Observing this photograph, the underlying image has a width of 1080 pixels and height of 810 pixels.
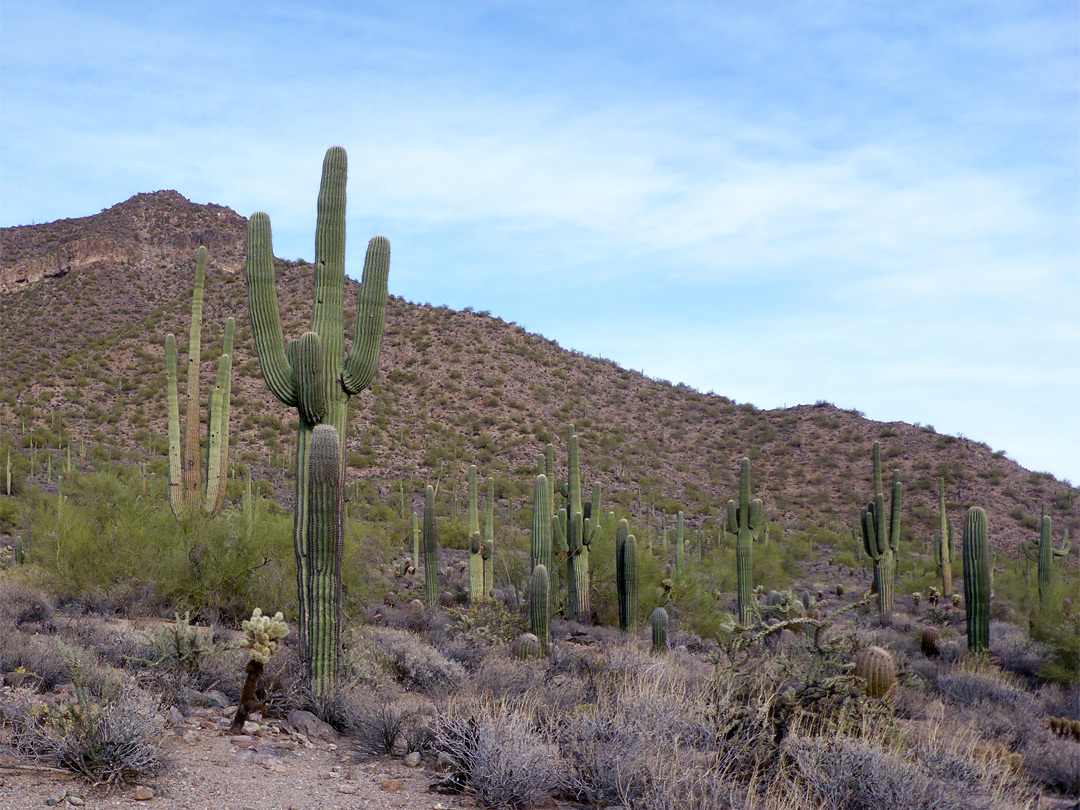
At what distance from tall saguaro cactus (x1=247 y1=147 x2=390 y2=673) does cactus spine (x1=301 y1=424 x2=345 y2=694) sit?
64 millimetres

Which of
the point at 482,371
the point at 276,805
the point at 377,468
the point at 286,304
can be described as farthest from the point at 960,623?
the point at 286,304

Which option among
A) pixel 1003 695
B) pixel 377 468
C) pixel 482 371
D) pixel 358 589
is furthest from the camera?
pixel 482 371

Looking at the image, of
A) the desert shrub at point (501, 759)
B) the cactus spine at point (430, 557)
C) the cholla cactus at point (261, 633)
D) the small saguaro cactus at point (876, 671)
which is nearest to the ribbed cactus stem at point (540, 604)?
the small saguaro cactus at point (876, 671)

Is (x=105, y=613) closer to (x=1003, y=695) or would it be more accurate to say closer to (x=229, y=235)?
(x=1003, y=695)

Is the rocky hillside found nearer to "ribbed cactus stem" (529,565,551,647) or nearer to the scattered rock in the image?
"ribbed cactus stem" (529,565,551,647)

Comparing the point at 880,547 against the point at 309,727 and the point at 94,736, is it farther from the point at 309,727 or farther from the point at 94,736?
the point at 94,736

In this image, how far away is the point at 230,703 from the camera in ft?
26.1

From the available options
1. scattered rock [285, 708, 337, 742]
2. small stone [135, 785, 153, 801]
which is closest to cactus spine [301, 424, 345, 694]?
scattered rock [285, 708, 337, 742]

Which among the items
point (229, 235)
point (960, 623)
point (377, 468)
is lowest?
point (960, 623)

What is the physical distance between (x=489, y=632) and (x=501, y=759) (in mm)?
6906

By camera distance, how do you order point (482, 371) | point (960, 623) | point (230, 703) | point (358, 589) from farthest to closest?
point (482, 371), point (960, 623), point (358, 589), point (230, 703)

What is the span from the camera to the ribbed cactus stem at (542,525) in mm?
13883

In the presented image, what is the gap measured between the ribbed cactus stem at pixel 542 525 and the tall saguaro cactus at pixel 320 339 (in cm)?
563

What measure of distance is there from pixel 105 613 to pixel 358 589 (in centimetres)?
364
